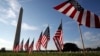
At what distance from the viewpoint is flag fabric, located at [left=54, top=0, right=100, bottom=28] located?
13.1m

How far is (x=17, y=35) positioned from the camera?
84.6 meters

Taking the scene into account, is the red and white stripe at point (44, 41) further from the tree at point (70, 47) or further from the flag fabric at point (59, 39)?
the tree at point (70, 47)

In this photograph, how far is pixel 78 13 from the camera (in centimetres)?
1343

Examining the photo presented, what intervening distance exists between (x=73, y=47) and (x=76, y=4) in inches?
2354

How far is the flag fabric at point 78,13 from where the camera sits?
43.0ft

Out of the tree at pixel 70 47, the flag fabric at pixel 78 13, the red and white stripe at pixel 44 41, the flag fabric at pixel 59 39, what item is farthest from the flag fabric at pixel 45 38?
the tree at pixel 70 47

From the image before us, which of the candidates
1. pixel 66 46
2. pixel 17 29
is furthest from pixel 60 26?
pixel 17 29

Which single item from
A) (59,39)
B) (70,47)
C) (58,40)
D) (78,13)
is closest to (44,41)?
(58,40)

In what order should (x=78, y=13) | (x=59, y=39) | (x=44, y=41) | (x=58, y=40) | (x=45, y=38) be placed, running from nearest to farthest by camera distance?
(x=78, y=13), (x=59, y=39), (x=58, y=40), (x=44, y=41), (x=45, y=38)

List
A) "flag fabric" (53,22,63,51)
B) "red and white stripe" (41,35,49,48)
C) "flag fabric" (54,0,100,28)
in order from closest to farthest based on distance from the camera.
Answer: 1. "flag fabric" (54,0,100,28)
2. "flag fabric" (53,22,63,51)
3. "red and white stripe" (41,35,49,48)

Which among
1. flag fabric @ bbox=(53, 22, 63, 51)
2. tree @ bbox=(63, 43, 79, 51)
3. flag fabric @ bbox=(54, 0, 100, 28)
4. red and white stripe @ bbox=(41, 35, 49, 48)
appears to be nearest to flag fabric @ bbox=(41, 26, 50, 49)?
red and white stripe @ bbox=(41, 35, 49, 48)

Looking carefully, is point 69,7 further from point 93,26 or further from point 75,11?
point 93,26

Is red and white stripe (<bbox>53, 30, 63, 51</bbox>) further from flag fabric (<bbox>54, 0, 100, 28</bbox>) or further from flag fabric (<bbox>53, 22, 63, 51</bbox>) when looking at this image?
flag fabric (<bbox>54, 0, 100, 28</bbox>)

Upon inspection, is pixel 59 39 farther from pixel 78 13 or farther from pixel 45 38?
pixel 78 13
